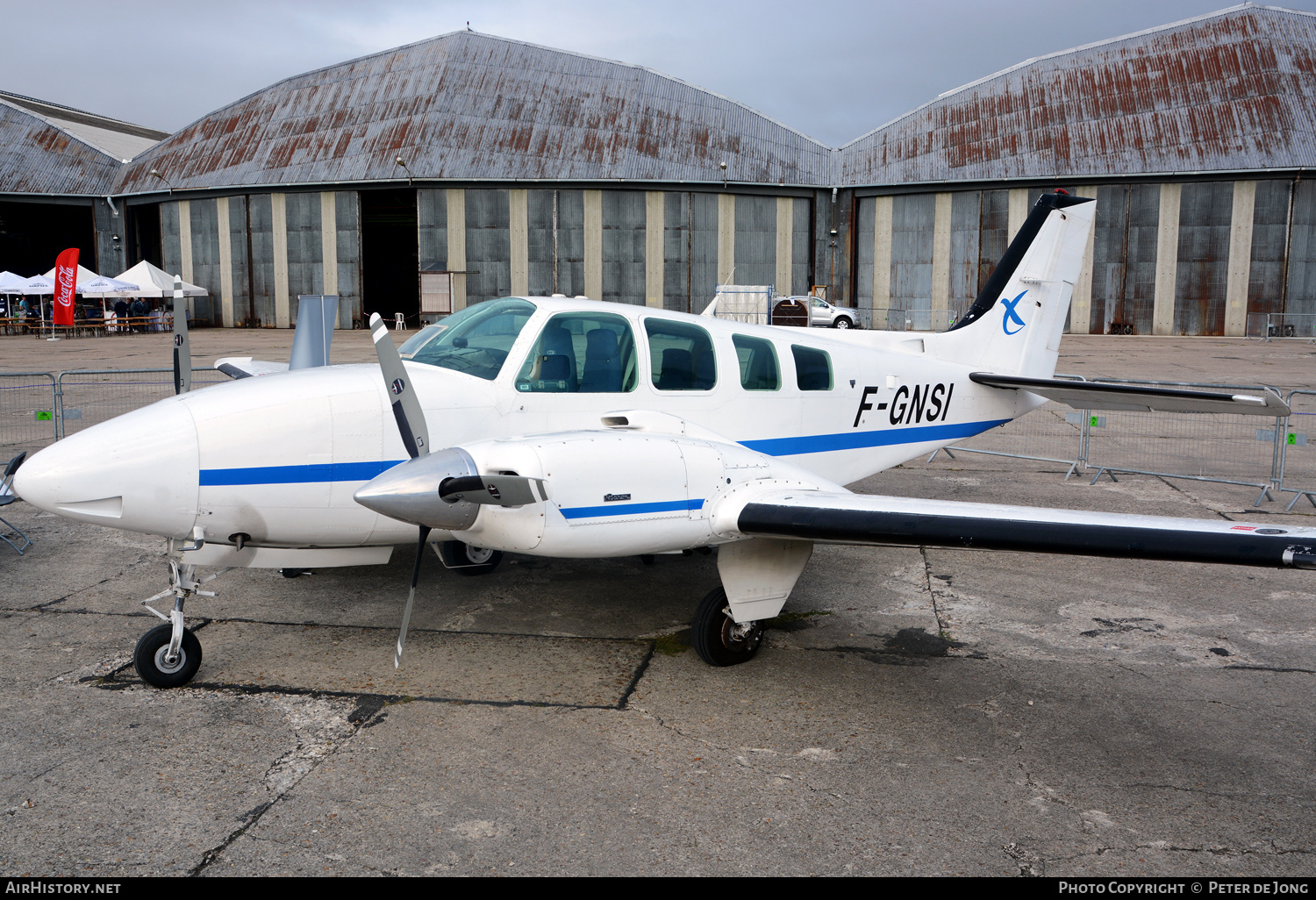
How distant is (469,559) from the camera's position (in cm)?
860

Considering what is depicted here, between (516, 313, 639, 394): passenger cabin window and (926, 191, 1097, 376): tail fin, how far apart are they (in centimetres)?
436

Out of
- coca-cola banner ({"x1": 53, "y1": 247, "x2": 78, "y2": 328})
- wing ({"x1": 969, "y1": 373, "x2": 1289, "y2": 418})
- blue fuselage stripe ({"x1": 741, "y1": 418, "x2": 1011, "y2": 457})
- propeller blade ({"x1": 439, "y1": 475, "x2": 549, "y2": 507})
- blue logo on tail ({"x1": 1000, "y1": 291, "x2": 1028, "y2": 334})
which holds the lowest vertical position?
blue fuselage stripe ({"x1": 741, "y1": 418, "x2": 1011, "y2": 457})

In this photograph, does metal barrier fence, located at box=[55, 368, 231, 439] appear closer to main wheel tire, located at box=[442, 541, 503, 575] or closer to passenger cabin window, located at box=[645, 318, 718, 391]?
main wheel tire, located at box=[442, 541, 503, 575]

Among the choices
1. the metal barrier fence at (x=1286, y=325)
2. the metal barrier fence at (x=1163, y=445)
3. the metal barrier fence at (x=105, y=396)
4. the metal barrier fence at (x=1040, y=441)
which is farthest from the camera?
the metal barrier fence at (x=1286, y=325)

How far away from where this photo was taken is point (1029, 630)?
729cm

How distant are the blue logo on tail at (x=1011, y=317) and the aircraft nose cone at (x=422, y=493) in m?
6.93

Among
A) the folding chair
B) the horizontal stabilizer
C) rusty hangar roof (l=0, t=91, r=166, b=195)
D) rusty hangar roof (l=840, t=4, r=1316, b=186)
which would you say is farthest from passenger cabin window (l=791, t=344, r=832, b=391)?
rusty hangar roof (l=0, t=91, r=166, b=195)

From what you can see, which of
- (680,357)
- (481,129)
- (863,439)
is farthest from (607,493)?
(481,129)

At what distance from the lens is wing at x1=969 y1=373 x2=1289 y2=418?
7.41m

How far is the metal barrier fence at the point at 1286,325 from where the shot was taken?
4138 cm

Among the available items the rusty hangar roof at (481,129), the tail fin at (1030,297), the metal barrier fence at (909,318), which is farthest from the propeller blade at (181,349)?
the metal barrier fence at (909,318)

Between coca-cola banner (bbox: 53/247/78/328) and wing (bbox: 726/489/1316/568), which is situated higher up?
coca-cola banner (bbox: 53/247/78/328)

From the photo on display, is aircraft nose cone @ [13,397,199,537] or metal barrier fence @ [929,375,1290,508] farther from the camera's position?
metal barrier fence @ [929,375,1290,508]

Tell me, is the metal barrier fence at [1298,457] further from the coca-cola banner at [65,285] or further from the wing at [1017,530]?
the coca-cola banner at [65,285]
